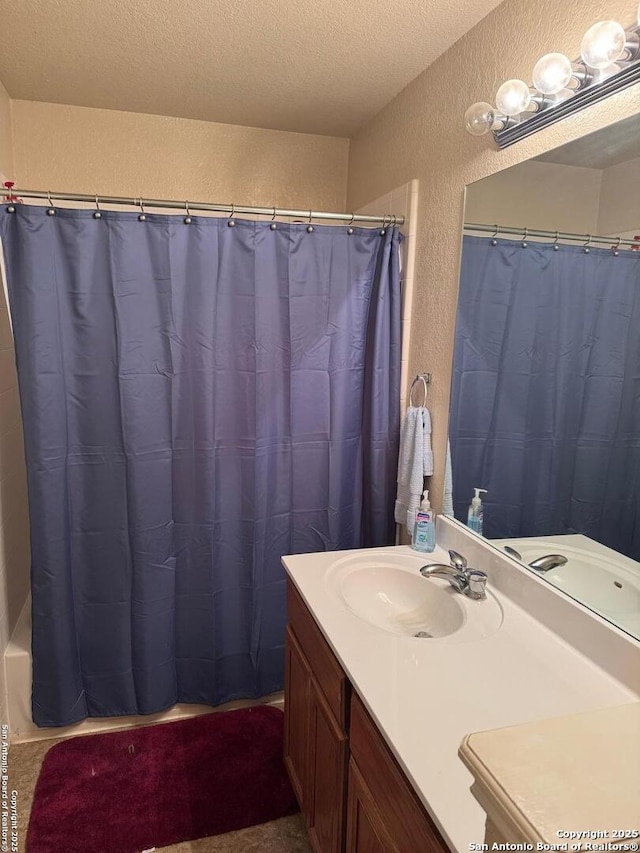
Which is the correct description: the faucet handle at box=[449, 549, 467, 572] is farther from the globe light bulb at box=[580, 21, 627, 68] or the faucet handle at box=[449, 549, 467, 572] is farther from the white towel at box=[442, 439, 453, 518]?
the globe light bulb at box=[580, 21, 627, 68]

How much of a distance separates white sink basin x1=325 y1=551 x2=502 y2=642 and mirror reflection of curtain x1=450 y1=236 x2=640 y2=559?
240 millimetres

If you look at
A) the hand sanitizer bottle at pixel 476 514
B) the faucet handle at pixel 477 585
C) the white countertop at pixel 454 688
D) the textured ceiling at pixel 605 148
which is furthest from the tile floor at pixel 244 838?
the textured ceiling at pixel 605 148

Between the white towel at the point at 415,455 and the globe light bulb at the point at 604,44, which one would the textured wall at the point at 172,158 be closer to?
the white towel at the point at 415,455

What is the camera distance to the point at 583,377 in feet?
4.32

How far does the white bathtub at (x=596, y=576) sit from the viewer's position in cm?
117

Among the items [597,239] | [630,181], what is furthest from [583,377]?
[630,181]

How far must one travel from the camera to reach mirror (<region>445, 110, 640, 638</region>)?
1181 millimetres

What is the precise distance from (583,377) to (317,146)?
6.13 ft

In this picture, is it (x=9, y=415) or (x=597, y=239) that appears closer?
(x=597, y=239)

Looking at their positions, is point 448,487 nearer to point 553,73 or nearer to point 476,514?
point 476,514

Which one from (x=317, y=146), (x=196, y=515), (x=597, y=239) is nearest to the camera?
(x=597, y=239)

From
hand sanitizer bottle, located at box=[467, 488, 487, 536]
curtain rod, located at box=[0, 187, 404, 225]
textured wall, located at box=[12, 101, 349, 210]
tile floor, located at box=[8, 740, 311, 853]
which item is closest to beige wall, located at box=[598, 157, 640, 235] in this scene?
hand sanitizer bottle, located at box=[467, 488, 487, 536]

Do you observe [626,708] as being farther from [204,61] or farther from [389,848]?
[204,61]

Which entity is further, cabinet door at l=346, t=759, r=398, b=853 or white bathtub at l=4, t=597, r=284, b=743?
white bathtub at l=4, t=597, r=284, b=743
